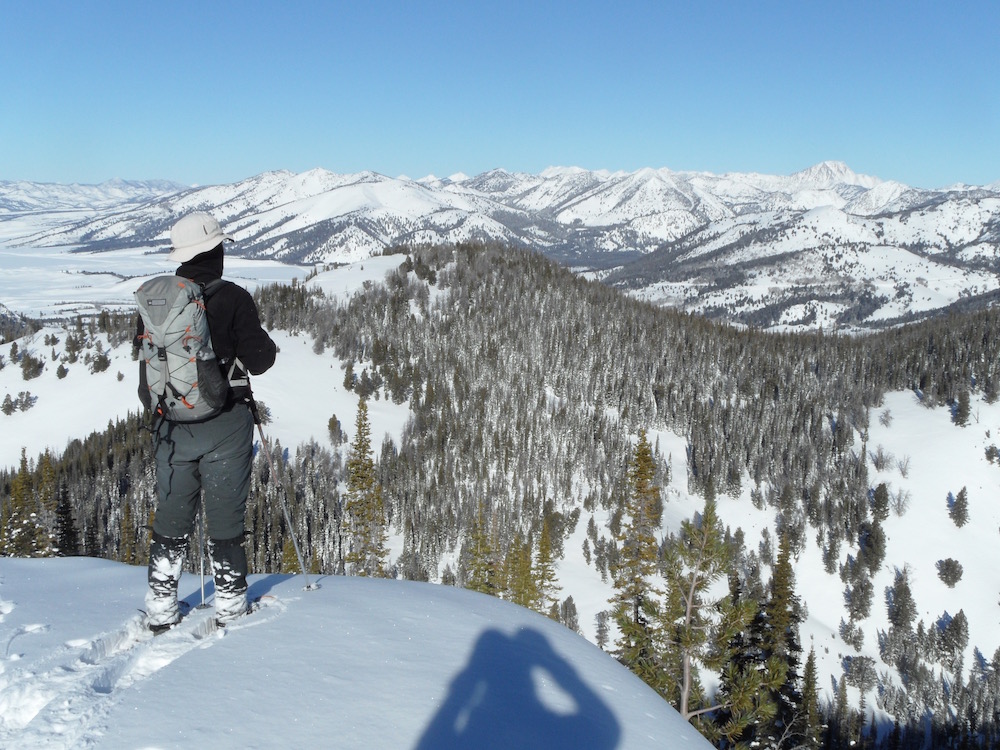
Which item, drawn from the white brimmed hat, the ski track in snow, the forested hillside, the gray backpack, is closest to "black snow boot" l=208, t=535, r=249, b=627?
the ski track in snow

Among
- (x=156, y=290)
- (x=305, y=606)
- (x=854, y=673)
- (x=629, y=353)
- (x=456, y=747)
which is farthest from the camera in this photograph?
(x=629, y=353)

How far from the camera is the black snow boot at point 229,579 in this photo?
712cm

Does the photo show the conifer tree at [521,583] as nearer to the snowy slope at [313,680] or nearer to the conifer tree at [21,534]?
the conifer tree at [21,534]

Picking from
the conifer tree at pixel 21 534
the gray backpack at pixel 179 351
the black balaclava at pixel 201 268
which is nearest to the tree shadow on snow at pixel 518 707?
the gray backpack at pixel 179 351

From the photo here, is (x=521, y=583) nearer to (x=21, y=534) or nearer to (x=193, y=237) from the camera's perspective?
(x=21, y=534)

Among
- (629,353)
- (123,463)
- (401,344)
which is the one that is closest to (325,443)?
(123,463)

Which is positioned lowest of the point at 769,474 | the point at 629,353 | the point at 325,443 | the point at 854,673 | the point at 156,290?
the point at 854,673

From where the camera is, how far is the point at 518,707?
5.88 m

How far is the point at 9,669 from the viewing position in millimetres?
5562

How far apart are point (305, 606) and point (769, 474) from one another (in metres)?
144

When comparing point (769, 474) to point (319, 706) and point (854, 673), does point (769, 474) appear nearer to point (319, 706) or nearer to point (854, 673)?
point (854, 673)

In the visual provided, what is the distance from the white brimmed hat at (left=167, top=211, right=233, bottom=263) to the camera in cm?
677

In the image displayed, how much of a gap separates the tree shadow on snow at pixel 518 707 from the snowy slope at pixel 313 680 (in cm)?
2

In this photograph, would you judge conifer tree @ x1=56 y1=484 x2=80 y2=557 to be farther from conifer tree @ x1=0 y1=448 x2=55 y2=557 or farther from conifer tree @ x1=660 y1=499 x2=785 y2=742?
conifer tree @ x1=660 y1=499 x2=785 y2=742
